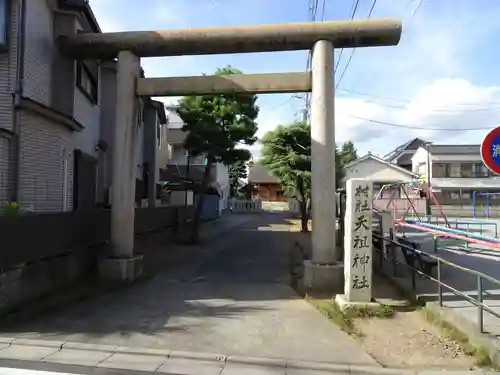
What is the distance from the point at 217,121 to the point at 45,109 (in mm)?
8375

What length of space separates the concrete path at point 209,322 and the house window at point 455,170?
132 ft

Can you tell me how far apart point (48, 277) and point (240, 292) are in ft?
12.6

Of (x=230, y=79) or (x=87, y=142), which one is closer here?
(x=230, y=79)

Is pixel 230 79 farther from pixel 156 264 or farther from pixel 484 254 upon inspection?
pixel 484 254

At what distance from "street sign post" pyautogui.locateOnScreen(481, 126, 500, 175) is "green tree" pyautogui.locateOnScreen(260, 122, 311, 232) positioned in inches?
717

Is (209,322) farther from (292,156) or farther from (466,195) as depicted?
(466,195)

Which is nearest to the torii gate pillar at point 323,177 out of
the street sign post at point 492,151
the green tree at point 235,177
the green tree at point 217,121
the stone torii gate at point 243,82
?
the stone torii gate at point 243,82

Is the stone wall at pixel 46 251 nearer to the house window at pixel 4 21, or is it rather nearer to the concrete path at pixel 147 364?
the concrete path at pixel 147 364

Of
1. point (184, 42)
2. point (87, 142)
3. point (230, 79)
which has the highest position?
point (184, 42)

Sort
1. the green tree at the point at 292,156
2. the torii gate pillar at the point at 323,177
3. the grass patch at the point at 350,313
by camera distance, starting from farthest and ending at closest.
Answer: the green tree at the point at 292,156
the torii gate pillar at the point at 323,177
the grass patch at the point at 350,313

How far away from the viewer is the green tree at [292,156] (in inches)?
921

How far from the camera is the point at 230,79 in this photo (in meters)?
10.3

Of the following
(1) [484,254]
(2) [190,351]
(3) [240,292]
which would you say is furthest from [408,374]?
(1) [484,254]

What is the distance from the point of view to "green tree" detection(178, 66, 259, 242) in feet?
56.4
